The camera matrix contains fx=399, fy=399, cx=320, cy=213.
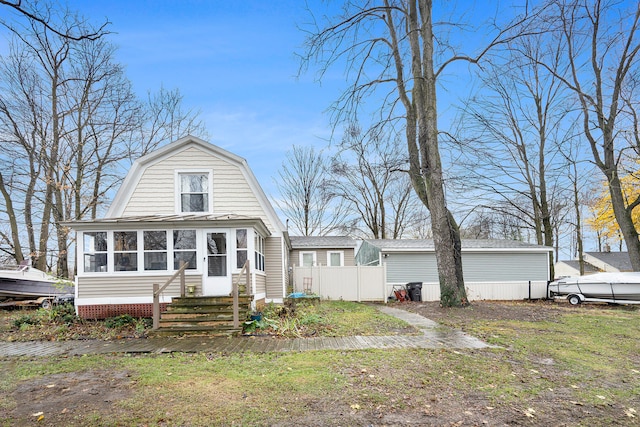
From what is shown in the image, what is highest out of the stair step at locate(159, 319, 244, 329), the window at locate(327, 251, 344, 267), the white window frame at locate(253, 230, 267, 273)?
the white window frame at locate(253, 230, 267, 273)

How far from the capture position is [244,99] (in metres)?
15.6

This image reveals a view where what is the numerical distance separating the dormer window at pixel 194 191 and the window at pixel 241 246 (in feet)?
7.60

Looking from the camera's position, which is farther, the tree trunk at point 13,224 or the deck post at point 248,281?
the tree trunk at point 13,224

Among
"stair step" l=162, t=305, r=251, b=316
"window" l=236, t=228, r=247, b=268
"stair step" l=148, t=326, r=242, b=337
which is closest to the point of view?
"stair step" l=148, t=326, r=242, b=337

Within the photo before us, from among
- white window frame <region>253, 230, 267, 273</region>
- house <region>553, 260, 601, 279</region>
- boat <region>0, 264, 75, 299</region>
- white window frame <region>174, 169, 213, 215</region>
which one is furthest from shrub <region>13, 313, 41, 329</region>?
house <region>553, 260, 601, 279</region>

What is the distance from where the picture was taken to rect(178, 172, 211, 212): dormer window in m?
13.9

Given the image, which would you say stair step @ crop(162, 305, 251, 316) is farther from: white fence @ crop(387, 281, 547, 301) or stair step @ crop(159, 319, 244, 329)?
white fence @ crop(387, 281, 547, 301)

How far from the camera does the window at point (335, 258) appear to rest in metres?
23.8

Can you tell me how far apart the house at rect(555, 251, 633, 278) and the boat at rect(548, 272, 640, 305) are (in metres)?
27.4

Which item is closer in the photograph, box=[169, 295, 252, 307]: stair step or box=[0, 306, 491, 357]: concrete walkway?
box=[0, 306, 491, 357]: concrete walkway

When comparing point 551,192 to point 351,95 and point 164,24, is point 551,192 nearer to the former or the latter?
point 351,95

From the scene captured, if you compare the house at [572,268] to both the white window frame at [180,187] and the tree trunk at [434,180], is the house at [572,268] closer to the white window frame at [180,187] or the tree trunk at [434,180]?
the tree trunk at [434,180]

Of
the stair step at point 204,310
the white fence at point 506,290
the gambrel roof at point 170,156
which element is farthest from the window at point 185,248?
the white fence at point 506,290

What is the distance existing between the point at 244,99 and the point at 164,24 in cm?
787
